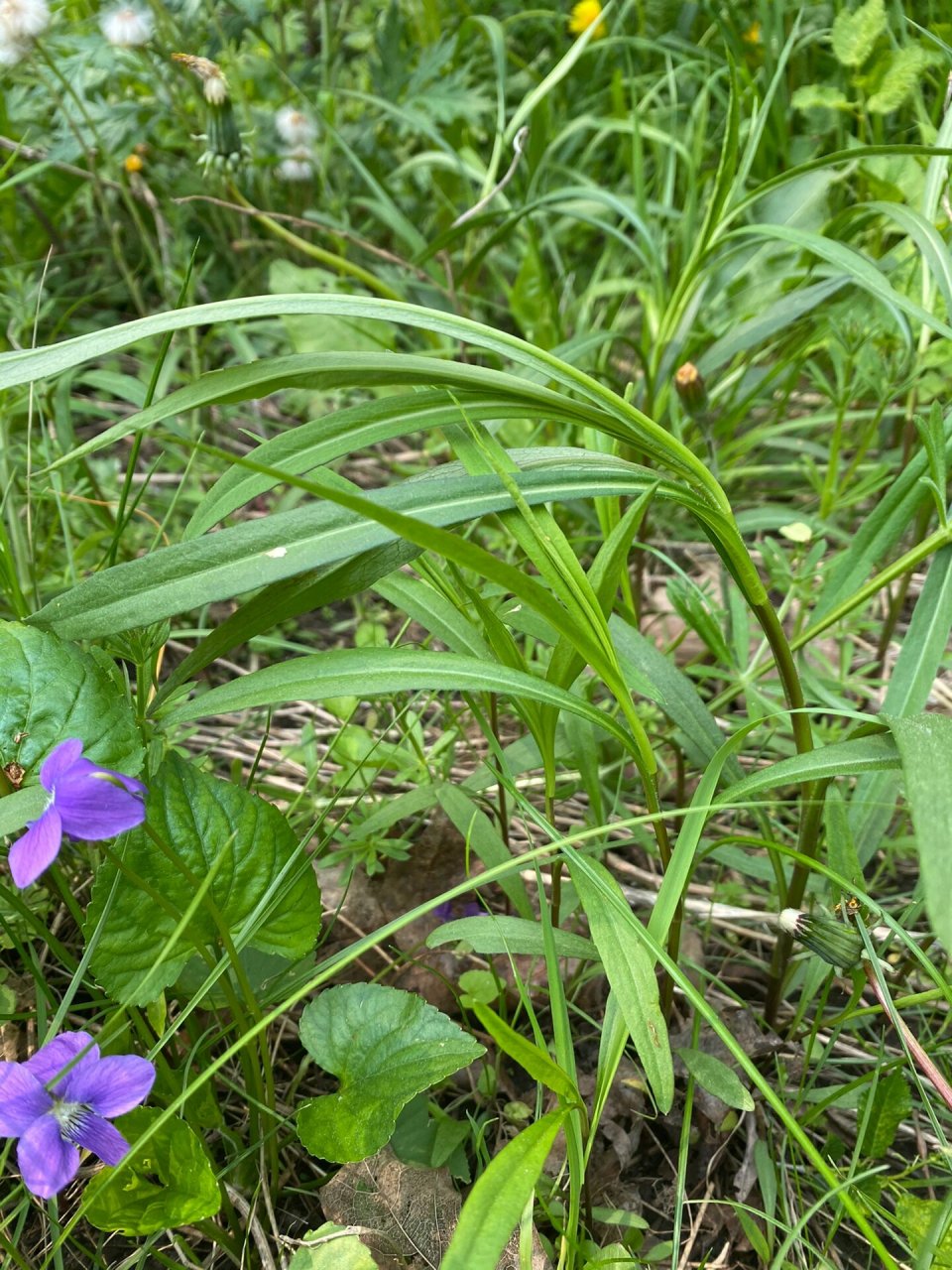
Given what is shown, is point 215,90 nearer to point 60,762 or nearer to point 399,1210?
point 60,762

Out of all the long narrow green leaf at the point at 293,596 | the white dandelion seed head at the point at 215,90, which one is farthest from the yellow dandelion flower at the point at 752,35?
the long narrow green leaf at the point at 293,596

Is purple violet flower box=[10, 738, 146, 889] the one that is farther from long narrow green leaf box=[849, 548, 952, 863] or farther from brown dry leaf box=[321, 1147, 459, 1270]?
long narrow green leaf box=[849, 548, 952, 863]

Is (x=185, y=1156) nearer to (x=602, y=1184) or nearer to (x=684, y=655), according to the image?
(x=602, y=1184)

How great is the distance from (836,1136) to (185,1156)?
1.84 ft

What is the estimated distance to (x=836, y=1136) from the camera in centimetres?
90

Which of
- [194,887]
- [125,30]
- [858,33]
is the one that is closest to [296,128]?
[125,30]

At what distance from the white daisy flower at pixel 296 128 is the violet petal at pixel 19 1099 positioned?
1.88m

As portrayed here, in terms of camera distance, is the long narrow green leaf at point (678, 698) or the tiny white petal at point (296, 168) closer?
the long narrow green leaf at point (678, 698)

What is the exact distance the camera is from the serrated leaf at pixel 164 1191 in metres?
0.71

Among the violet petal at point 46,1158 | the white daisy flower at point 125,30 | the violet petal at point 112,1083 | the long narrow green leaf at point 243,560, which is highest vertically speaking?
the white daisy flower at point 125,30

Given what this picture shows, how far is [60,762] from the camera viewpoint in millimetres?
655

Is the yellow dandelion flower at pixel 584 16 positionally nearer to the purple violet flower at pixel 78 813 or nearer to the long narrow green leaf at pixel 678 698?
the long narrow green leaf at pixel 678 698

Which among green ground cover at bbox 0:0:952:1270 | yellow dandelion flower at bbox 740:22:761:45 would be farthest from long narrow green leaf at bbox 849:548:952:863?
yellow dandelion flower at bbox 740:22:761:45

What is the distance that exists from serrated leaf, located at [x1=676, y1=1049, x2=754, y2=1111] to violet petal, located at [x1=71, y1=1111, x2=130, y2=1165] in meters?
0.43
